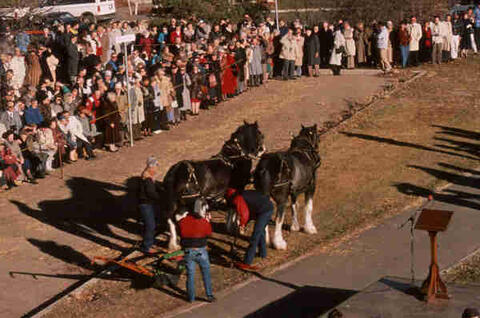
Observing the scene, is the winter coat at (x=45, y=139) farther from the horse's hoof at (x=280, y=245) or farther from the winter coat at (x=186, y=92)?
the horse's hoof at (x=280, y=245)

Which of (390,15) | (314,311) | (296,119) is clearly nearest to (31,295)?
(314,311)

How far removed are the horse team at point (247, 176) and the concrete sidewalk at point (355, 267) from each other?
47.5 inches

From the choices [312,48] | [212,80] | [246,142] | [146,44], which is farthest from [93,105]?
[312,48]

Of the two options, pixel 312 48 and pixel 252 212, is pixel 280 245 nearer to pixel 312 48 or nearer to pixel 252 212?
pixel 252 212

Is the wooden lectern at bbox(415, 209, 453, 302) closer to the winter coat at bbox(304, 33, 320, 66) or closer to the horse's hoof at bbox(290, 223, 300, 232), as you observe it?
the horse's hoof at bbox(290, 223, 300, 232)

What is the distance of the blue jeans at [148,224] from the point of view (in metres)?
18.0

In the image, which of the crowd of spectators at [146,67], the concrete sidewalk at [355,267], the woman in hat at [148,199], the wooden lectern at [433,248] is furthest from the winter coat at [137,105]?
the wooden lectern at [433,248]

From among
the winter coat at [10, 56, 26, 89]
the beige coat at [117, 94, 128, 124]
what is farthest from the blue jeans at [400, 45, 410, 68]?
the winter coat at [10, 56, 26, 89]

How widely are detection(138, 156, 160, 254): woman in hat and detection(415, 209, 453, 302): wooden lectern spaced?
17.3 feet

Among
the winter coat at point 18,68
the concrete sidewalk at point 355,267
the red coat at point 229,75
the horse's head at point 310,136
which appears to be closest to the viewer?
the concrete sidewalk at point 355,267

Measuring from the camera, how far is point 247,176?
63.1ft

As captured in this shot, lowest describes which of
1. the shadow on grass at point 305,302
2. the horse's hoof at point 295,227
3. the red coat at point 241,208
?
the shadow on grass at point 305,302

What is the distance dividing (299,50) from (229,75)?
12.2 ft

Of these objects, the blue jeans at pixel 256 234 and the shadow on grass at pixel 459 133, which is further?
the shadow on grass at pixel 459 133
